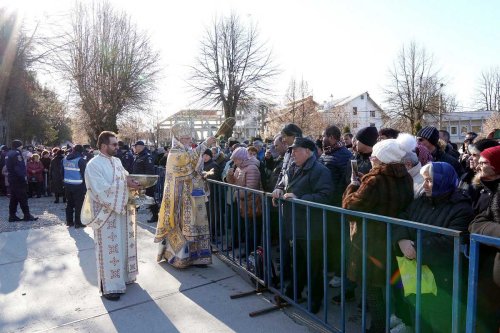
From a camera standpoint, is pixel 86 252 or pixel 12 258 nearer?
pixel 12 258

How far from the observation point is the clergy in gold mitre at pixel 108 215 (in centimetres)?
448

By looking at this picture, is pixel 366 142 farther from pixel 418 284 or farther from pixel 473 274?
pixel 473 274

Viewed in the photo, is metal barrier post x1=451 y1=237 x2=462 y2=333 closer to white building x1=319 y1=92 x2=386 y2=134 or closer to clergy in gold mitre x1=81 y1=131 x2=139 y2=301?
clergy in gold mitre x1=81 y1=131 x2=139 y2=301

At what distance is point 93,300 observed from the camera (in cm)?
442

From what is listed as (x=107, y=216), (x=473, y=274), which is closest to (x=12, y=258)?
(x=107, y=216)

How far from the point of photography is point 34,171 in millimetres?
13398

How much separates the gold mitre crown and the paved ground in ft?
5.83

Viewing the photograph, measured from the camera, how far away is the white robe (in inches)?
176

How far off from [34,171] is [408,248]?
13532 millimetres

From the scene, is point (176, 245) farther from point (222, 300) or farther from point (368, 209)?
point (368, 209)

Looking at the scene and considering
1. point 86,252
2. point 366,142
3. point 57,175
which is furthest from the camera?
point 57,175

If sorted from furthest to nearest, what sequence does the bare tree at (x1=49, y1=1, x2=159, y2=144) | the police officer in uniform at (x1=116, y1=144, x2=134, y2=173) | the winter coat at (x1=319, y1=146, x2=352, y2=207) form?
the bare tree at (x1=49, y1=1, x2=159, y2=144) → the police officer in uniform at (x1=116, y1=144, x2=134, y2=173) → the winter coat at (x1=319, y1=146, x2=352, y2=207)

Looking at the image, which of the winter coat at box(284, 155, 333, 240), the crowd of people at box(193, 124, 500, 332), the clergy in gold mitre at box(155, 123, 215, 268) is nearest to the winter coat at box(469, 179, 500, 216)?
the crowd of people at box(193, 124, 500, 332)

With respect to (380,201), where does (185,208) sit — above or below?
below
